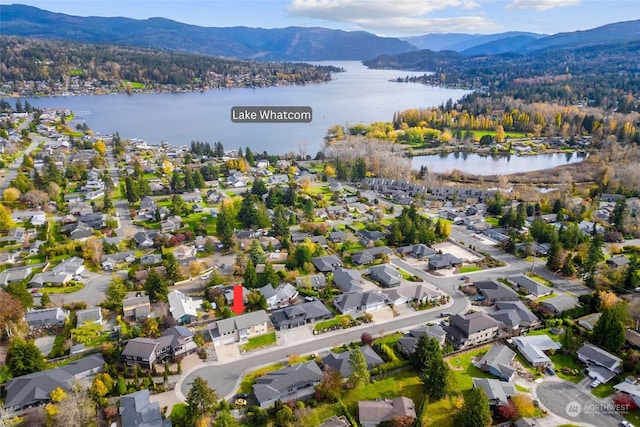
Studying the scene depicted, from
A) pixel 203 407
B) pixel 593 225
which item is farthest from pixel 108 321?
pixel 593 225

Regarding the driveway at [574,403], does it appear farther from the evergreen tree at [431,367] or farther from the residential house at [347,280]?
the residential house at [347,280]

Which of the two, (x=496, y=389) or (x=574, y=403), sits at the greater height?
(x=496, y=389)

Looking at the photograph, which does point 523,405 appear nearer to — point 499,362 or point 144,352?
point 499,362

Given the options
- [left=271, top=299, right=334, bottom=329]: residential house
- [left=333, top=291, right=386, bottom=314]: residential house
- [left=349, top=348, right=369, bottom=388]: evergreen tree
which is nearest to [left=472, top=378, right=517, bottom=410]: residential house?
[left=349, top=348, right=369, bottom=388]: evergreen tree

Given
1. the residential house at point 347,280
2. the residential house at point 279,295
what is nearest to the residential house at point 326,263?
the residential house at point 347,280

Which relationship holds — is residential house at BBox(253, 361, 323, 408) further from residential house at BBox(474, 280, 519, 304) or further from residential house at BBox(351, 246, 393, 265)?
residential house at BBox(474, 280, 519, 304)

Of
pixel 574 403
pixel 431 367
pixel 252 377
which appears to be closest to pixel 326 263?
pixel 252 377
